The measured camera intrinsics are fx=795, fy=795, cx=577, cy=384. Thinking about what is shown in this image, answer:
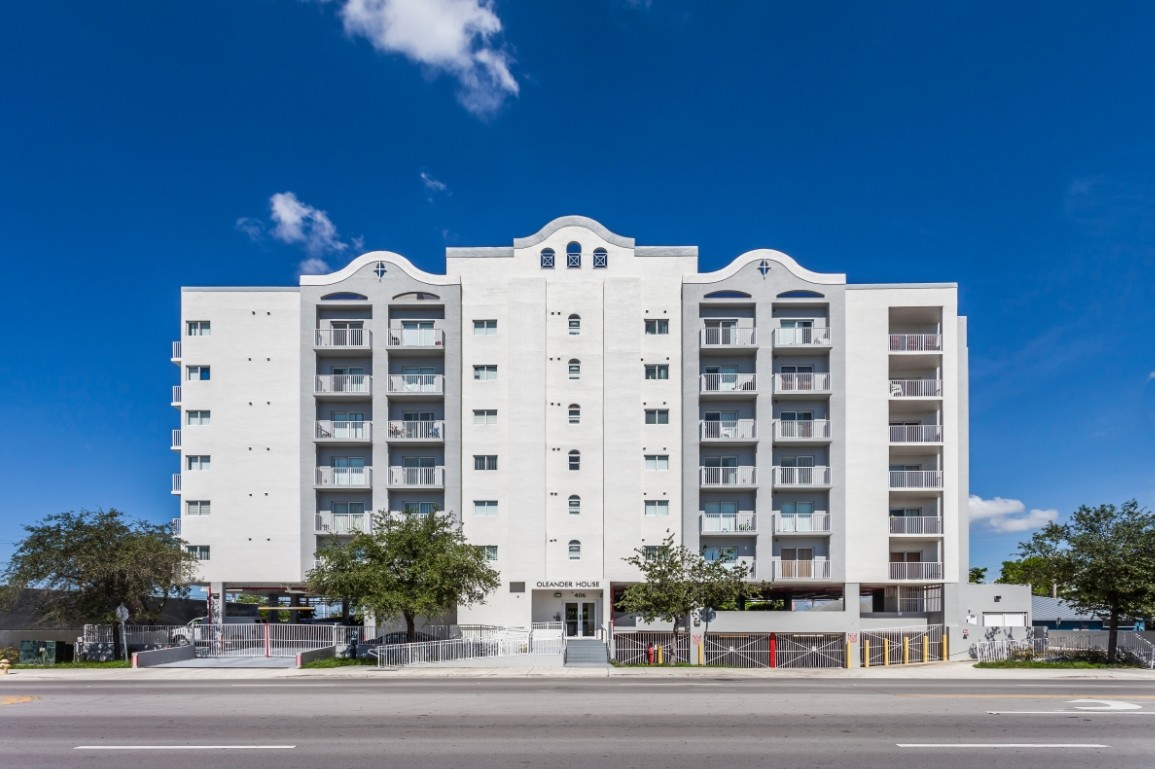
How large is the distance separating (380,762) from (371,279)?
35.1 m

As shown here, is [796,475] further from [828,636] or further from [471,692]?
[471,692]

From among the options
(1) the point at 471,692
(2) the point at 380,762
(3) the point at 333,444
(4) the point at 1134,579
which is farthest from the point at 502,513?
(2) the point at 380,762

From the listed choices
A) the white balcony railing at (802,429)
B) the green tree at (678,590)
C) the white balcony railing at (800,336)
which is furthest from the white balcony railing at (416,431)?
the white balcony railing at (800,336)

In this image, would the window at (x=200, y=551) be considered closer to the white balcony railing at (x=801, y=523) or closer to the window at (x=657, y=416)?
the window at (x=657, y=416)

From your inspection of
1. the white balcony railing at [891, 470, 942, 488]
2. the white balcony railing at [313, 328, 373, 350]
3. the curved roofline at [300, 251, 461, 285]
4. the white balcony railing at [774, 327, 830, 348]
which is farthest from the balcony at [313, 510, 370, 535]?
the white balcony railing at [891, 470, 942, 488]

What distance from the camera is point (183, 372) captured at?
44281 millimetres

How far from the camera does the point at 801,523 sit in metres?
42.4

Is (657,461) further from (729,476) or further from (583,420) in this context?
(583,420)

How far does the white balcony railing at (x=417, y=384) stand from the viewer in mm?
43625

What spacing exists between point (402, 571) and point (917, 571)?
2689 cm

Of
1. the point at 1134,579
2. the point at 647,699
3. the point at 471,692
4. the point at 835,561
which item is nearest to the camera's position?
the point at 647,699

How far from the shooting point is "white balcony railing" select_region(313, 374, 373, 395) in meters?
43.6

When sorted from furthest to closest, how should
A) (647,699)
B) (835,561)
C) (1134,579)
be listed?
(835,561) < (1134,579) < (647,699)

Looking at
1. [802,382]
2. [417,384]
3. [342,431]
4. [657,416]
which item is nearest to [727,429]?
[657,416]
